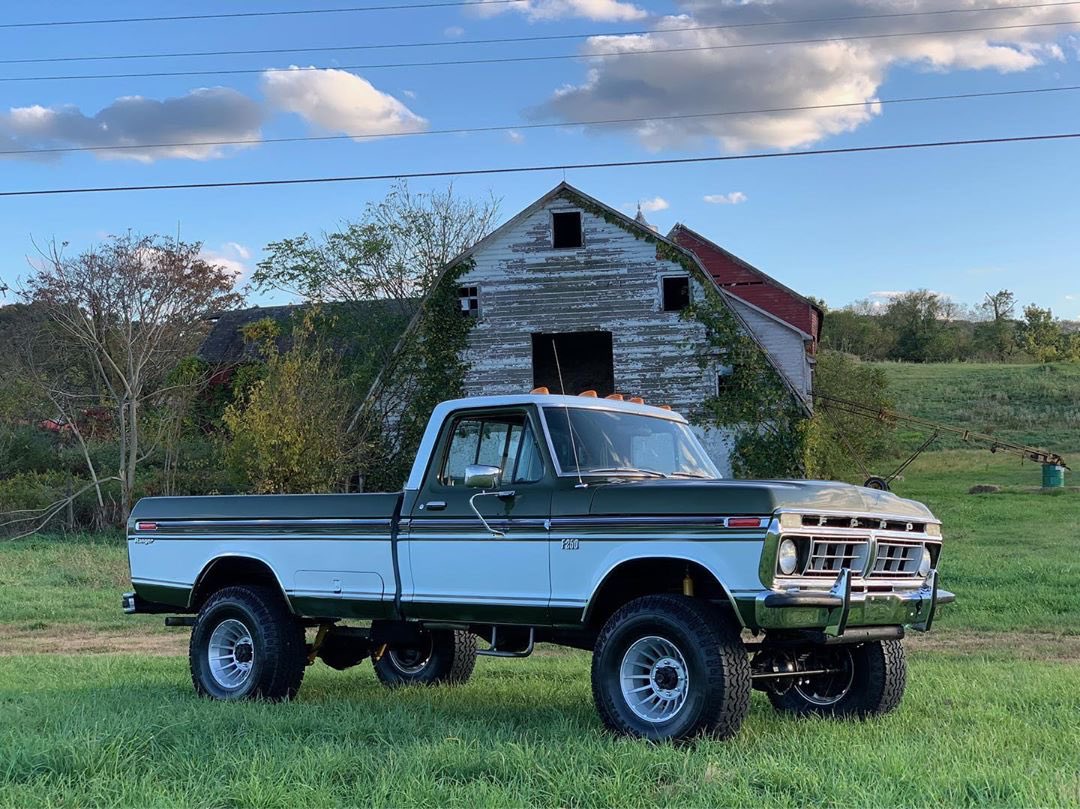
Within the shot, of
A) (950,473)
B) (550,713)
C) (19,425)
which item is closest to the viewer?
(550,713)

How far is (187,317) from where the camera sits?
31.2 metres

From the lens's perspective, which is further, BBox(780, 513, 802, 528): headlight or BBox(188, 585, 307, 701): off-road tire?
BBox(188, 585, 307, 701): off-road tire

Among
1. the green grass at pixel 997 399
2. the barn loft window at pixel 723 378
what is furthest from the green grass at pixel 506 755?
the green grass at pixel 997 399

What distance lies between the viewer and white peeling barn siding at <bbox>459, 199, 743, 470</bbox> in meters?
30.6

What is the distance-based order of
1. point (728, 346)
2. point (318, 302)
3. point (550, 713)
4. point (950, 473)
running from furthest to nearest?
point (950, 473) < point (318, 302) < point (728, 346) < point (550, 713)

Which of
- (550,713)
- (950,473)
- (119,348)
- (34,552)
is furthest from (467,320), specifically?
(550,713)

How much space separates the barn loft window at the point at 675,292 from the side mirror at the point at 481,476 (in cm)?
2311

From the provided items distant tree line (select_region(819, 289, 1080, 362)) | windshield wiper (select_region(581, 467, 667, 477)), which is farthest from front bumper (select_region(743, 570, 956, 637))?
distant tree line (select_region(819, 289, 1080, 362))

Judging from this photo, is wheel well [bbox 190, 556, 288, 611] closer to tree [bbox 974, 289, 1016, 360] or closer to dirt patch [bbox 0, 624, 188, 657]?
dirt patch [bbox 0, 624, 188, 657]

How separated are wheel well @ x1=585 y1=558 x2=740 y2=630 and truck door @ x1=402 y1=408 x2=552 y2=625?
368 mm

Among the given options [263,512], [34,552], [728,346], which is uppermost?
[728,346]

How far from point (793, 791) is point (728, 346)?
2457 cm

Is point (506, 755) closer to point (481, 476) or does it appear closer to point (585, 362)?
point (481, 476)

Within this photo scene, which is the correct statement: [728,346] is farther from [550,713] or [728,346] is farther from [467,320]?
[550,713]
